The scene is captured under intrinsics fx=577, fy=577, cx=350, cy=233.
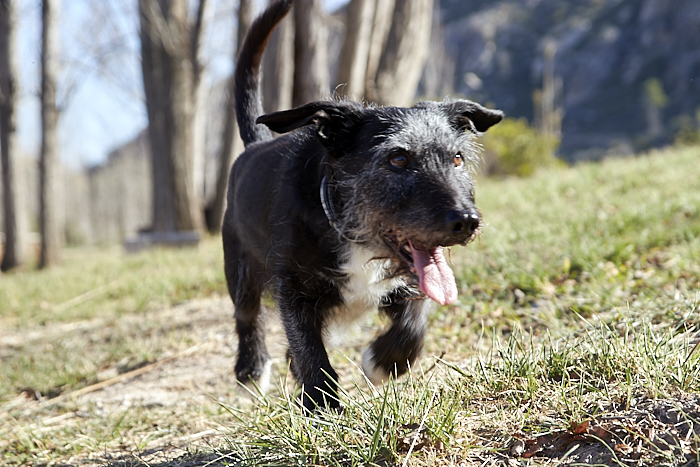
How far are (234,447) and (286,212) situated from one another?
1076 millimetres

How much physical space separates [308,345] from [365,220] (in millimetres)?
640

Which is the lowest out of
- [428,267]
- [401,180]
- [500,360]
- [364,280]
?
[500,360]

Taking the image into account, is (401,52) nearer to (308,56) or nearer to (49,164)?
(308,56)

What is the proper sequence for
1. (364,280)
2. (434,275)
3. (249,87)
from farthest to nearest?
(249,87) < (364,280) < (434,275)

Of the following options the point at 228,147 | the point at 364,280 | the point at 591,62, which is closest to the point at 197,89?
the point at 228,147

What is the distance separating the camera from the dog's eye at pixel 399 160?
258 cm

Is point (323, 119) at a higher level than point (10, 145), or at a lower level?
lower

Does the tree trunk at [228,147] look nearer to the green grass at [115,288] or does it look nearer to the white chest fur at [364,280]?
the green grass at [115,288]

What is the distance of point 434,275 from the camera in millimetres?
2496

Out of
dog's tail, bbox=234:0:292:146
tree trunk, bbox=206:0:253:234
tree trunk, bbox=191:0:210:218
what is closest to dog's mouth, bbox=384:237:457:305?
dog's tail, bbox=234:0:292:146

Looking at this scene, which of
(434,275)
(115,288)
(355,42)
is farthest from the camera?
(355,42)

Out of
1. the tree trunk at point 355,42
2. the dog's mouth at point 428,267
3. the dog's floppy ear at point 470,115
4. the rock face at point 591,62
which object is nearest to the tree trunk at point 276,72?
the tree trunk at point 355,42

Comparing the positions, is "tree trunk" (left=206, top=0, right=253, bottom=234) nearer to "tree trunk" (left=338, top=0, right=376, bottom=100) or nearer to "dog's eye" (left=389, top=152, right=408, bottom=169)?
"tree trunk" (left=338, top=0, right=376, bottom=100)

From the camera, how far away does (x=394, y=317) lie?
2955 mm
